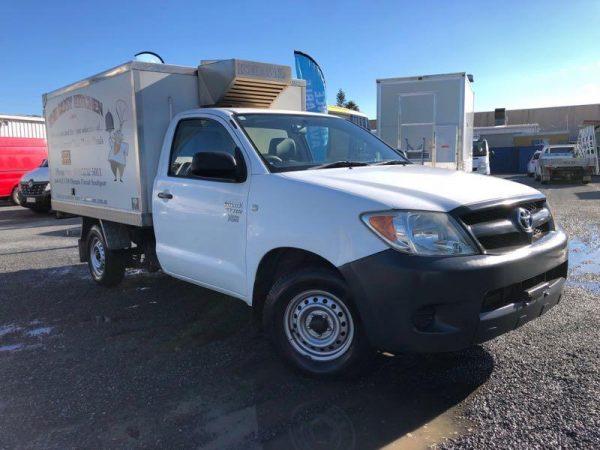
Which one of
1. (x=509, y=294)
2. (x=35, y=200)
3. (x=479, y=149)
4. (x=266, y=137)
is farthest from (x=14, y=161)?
(x=509, y=294)

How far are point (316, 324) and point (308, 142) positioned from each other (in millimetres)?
1877

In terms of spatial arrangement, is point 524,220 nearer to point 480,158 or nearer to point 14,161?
point 14,161

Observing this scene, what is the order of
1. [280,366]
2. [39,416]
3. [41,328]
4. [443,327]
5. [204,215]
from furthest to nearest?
[41,328] < [204,215] < [280,366] < [39,416] < [443,327]

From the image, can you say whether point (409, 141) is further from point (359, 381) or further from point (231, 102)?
point (359, 381)

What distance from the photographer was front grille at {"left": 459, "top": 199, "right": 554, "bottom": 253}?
3.29 meters

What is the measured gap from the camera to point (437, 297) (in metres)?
3.10

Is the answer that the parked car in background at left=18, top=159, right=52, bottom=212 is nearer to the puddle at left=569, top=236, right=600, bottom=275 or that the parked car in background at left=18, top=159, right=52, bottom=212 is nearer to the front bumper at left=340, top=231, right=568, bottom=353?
the puddle at left=569, top=236, right=600, bottom=275

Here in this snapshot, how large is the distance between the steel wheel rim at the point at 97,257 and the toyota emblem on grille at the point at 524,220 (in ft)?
16.4

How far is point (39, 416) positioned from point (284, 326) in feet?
5.61

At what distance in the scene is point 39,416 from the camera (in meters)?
3.47

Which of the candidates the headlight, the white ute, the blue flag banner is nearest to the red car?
the blue flag banner

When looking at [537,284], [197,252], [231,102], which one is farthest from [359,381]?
[231,102]

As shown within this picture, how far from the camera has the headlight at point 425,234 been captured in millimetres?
3178

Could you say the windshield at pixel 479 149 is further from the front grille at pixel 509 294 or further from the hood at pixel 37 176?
the front grille at pixel 509 294
